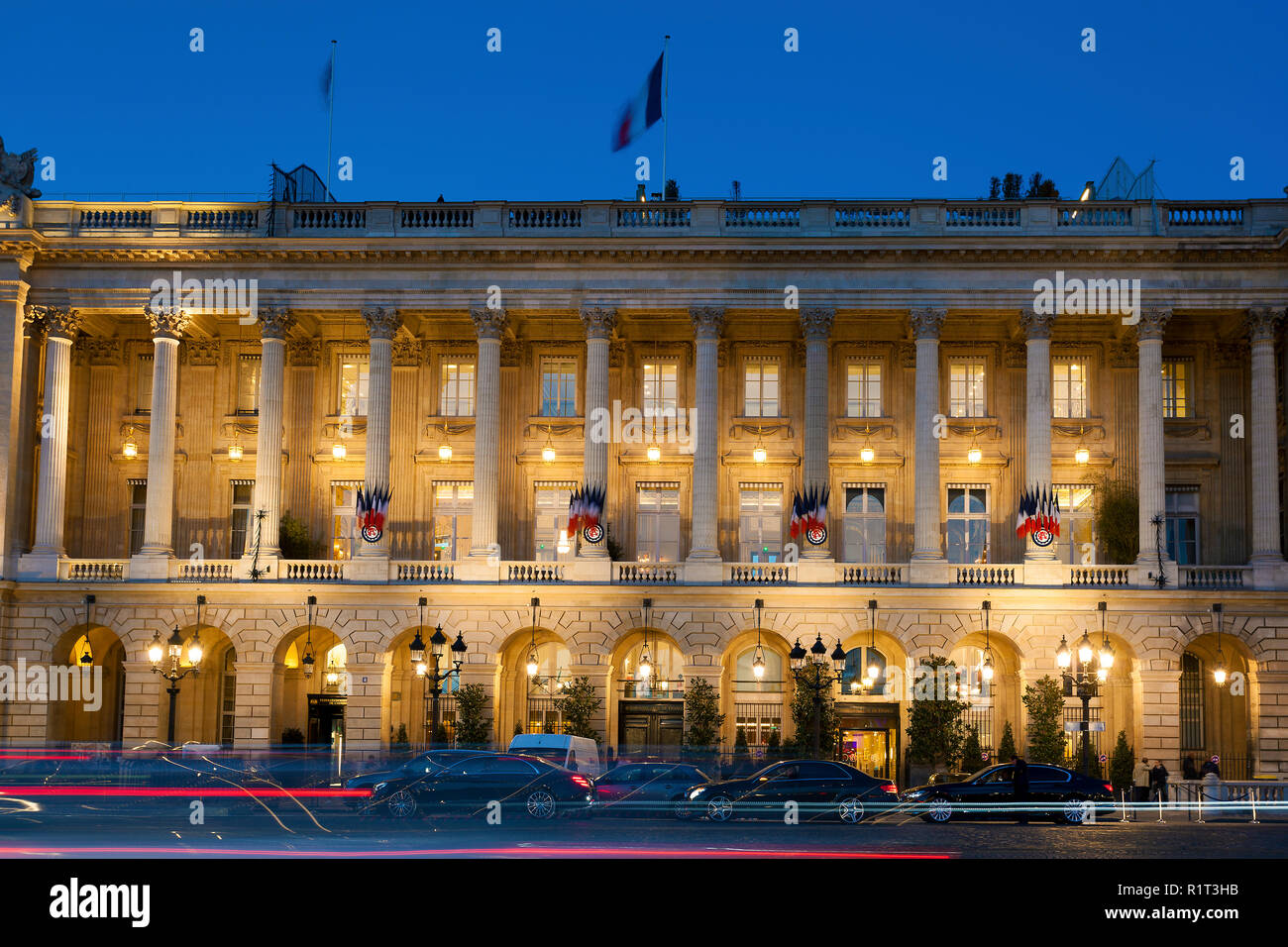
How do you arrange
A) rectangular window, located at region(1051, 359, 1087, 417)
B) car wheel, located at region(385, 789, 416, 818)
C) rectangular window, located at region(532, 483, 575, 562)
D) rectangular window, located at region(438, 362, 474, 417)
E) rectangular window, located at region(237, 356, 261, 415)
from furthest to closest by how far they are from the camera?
1. rectangular window, located at region(237, 356, 261, 415)
2. rectangular window, located at region(438, 362, 474, 417)
3. rectangular window, located at region(532, 483, 575, 562)
4. rectangular window, located at region(1051, 359, 1087, 417)
5. car wheel, located at region(385, 789, 416, 818)

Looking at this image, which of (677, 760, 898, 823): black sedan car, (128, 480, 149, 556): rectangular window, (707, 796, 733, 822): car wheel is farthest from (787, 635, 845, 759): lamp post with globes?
(128, 480, 149, 556): rectangular window

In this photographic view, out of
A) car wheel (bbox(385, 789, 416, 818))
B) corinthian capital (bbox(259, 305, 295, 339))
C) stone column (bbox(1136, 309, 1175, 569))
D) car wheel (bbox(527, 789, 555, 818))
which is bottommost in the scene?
car wheel (bbox(527, 789, 555, 818))

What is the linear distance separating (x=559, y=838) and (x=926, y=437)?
30.0 metres

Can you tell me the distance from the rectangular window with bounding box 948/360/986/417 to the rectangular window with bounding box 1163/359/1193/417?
643 centimetres

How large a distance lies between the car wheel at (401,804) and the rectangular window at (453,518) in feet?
84.2

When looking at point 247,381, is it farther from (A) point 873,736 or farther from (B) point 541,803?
(B) point 541,803

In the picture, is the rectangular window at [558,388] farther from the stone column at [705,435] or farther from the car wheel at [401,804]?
the car wheel at [401,804]

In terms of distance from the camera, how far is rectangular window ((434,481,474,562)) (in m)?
51.8

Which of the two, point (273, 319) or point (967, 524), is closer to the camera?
point (273, 319)

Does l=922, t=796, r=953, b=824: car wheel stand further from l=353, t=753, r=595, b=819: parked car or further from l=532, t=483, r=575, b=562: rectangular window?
l=532, t=483, r=575, b=562: rectangular window

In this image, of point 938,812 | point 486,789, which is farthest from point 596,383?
point 486,789

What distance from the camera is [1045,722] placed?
147ft

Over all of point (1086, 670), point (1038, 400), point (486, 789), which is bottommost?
point (486, 789)
